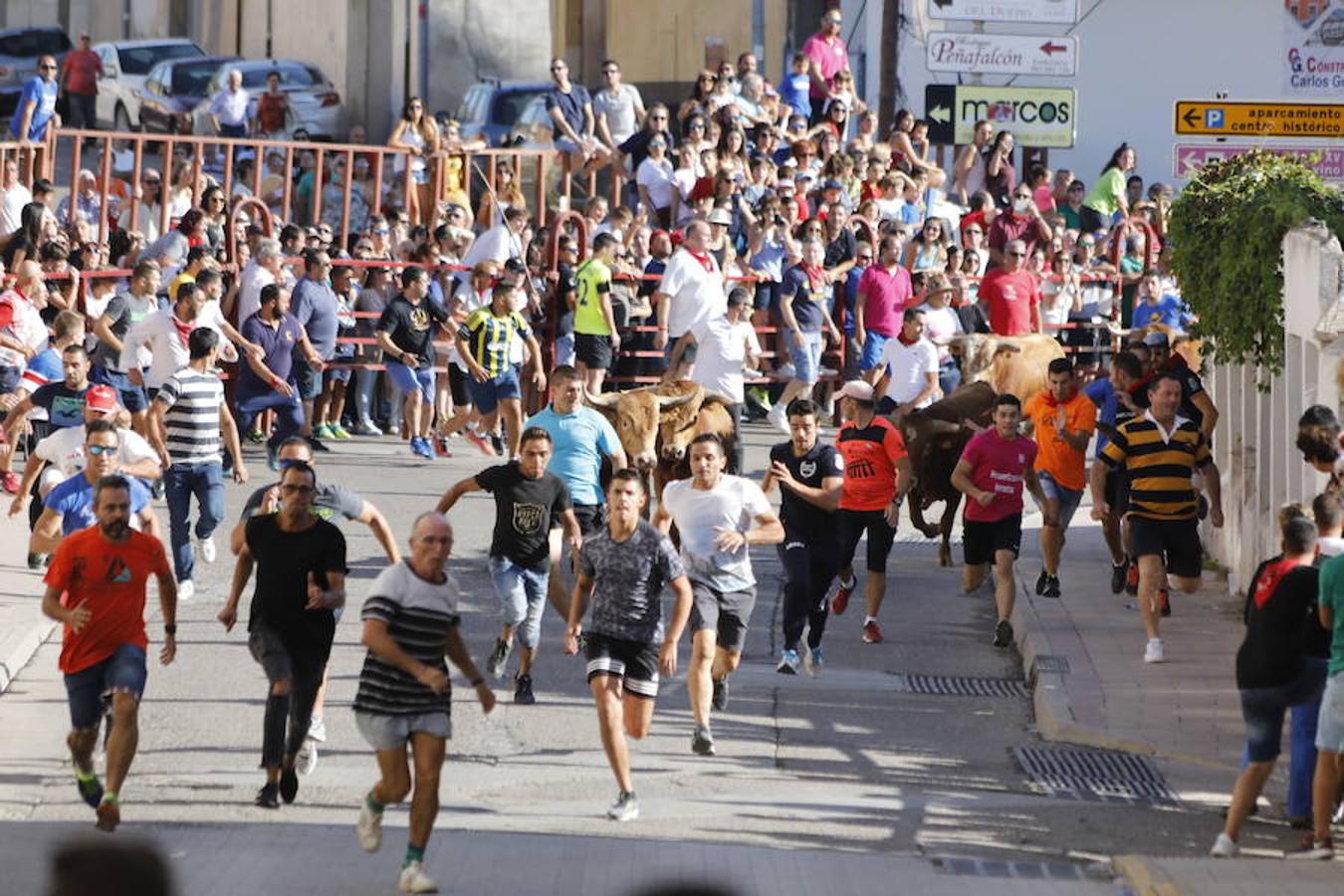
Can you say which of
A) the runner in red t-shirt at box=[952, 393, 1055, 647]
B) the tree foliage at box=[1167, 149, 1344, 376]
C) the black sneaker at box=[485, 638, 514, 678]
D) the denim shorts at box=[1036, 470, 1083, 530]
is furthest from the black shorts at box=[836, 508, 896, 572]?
the tree foliage at box=[1167, 149, 1344, 376]

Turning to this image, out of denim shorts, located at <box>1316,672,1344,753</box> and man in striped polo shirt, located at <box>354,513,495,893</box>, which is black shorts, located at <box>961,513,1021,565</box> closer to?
denim shorts, located at <box>1316,672,1344,753</box>

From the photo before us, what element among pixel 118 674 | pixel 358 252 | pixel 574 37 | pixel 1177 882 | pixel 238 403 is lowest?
pixel 1177 882

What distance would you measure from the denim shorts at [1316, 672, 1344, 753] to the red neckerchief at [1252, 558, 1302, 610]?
1.63 ft

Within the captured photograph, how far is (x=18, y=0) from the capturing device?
163 ft

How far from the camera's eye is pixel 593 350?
22.1 m

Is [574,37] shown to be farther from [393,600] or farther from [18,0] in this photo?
[393,600]

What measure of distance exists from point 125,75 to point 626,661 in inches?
1216

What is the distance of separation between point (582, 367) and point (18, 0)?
31.1 meters

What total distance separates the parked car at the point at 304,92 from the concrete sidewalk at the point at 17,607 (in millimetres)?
21131

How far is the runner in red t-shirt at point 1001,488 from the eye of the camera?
52.5 feet

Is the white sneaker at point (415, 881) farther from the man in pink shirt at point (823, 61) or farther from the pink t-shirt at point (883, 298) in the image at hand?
the man in pink shirt at point (823, 61)

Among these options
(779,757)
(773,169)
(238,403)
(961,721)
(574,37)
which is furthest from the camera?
(574,37)

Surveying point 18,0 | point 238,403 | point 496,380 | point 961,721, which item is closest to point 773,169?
point 496,380

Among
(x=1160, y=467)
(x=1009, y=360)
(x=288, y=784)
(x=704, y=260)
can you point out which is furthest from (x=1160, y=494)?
(x=704, y=260)
